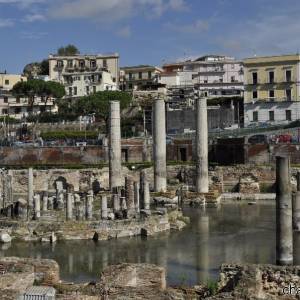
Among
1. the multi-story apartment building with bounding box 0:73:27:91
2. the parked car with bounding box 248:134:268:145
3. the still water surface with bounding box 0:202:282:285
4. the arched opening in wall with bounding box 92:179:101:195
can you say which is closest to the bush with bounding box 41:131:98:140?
the parked car with bounding box 248:134:268:145

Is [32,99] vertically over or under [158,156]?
over

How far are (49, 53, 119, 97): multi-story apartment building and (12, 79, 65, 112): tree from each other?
4.39 metres

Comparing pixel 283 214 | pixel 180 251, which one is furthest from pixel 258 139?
pixel 283 214

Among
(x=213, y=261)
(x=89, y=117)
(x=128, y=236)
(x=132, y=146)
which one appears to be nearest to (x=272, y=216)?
(x=128, y=236)

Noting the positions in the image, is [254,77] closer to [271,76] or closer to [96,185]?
[271,76]

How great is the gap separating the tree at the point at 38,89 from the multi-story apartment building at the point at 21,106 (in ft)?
7.74

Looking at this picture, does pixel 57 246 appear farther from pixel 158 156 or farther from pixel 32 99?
pixel 32 99

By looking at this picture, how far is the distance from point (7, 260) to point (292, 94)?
57.7m

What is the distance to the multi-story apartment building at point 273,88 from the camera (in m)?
71.1

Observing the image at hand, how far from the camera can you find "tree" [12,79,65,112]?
9188 cm

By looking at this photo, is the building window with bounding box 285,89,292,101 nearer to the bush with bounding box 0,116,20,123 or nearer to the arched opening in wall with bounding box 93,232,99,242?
the bush with bounding box 0,116,20,123

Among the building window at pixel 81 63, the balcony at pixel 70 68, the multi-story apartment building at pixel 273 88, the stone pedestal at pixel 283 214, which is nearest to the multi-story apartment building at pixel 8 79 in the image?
the balcony at pixel 70 68

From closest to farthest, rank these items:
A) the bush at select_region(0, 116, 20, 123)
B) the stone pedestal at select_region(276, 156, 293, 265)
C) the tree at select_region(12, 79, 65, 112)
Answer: the stone pedestal at select_region(276, 156, 293, 265) → the tree at select_region(12, 79, 65, 112) → the bush at select_region(0, 116, 20, 123)

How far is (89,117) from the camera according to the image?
85938mm
